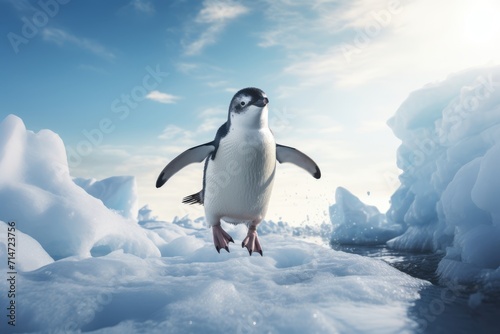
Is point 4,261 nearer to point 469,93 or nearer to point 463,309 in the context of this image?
point 463,309

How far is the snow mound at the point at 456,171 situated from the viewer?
16.7 feet

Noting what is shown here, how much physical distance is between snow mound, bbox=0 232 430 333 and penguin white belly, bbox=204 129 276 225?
715mm

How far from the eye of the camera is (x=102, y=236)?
5793 mm

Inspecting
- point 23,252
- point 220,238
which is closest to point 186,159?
point 220,238

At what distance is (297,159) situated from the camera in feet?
Result: 8.08

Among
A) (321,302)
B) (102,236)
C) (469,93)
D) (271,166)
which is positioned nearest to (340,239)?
(469,93)

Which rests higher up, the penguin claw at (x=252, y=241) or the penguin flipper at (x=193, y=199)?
the penguin flipper at (x=193, y=199)

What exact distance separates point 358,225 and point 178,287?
494 inches

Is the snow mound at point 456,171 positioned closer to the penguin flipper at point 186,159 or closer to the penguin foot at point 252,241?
the penguin foot at point 252,241

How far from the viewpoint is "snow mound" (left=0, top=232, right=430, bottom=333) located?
244cm

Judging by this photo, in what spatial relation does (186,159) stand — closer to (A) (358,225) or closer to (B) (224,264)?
(B) (224,264)

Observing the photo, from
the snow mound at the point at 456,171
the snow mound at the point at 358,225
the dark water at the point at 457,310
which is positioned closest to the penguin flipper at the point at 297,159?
→ the dark water at the point at 457,310

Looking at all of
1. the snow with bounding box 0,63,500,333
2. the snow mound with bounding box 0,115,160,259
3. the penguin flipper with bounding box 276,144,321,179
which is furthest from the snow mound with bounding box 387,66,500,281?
the snow mound with bounding box 0,115,160,259

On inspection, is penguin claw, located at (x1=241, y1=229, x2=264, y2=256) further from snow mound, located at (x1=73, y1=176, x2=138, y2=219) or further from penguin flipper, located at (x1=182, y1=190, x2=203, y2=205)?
snow mound, located at (x1=73, y1=176, x2=138, y2=219)
